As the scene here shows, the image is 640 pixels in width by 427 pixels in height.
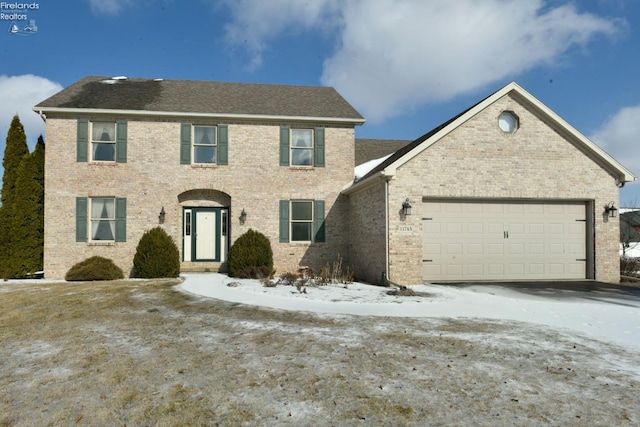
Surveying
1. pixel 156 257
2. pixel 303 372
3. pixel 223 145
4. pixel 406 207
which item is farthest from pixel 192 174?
pixel 303 372

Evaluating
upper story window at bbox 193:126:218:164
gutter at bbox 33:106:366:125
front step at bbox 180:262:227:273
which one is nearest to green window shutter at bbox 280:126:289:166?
gutter at bbox 33:106:366:125

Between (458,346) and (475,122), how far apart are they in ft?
28.0

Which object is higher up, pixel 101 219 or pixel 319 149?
pixel 319 149

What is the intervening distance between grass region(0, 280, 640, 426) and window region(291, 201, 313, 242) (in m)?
7.60

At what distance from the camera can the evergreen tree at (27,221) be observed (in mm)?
13469

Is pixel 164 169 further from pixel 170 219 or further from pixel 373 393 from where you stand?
pixel 373 393

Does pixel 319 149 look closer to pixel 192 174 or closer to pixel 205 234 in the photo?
pixel 192 174

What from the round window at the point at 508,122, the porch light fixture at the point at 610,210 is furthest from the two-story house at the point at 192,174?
the porch light fixture at the point at 610,210

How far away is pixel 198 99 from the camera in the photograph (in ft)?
50.4

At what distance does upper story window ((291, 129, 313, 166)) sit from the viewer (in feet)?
49.8

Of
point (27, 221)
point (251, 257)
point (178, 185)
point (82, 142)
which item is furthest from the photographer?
point (178, 185)

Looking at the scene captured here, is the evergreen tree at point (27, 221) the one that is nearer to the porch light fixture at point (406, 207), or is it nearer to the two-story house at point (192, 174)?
the two-story house at point (192, 174)

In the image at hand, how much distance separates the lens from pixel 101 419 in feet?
11.1

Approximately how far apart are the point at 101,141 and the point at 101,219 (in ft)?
9.34
